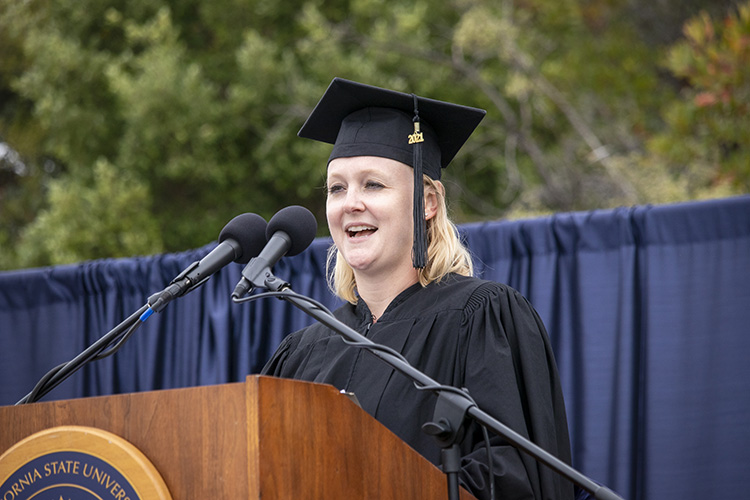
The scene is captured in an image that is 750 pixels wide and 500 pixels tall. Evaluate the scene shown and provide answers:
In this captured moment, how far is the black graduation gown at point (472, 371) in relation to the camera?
2.04 meters

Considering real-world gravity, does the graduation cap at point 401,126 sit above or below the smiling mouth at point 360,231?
above

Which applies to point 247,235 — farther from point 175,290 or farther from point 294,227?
point 175,290

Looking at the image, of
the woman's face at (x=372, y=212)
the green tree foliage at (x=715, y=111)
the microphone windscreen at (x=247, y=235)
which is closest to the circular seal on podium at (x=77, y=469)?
the microphone windscreen at (x=247, y=235)

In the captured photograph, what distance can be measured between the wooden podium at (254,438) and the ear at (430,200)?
43.6 inches

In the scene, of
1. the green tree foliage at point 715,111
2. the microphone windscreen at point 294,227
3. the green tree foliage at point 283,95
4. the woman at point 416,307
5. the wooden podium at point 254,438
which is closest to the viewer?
the wooden podium at point 254,438

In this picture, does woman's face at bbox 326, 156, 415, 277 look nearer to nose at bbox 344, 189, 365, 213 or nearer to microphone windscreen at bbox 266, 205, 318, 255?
nose at bbox 344, 189, 365, 213

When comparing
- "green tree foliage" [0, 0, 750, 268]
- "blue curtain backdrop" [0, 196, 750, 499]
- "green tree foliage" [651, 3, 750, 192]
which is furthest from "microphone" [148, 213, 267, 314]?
"green tree foliage" [0, 0, 750, 268]

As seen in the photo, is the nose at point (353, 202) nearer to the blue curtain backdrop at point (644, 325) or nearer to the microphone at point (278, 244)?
the microphone at point (278, 244)

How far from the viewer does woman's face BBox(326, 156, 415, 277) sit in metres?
2.46

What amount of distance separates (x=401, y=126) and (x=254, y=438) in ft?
4.62

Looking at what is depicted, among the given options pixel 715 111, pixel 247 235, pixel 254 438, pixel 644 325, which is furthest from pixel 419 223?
pixel 715 111

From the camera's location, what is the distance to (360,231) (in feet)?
8.18

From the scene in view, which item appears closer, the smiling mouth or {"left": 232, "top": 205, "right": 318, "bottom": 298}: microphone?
{"left": 232, "top": 205, "right": 318, "bottom": 298}: microphone

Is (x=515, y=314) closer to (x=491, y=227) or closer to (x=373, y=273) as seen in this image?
(x=373, y=273)
